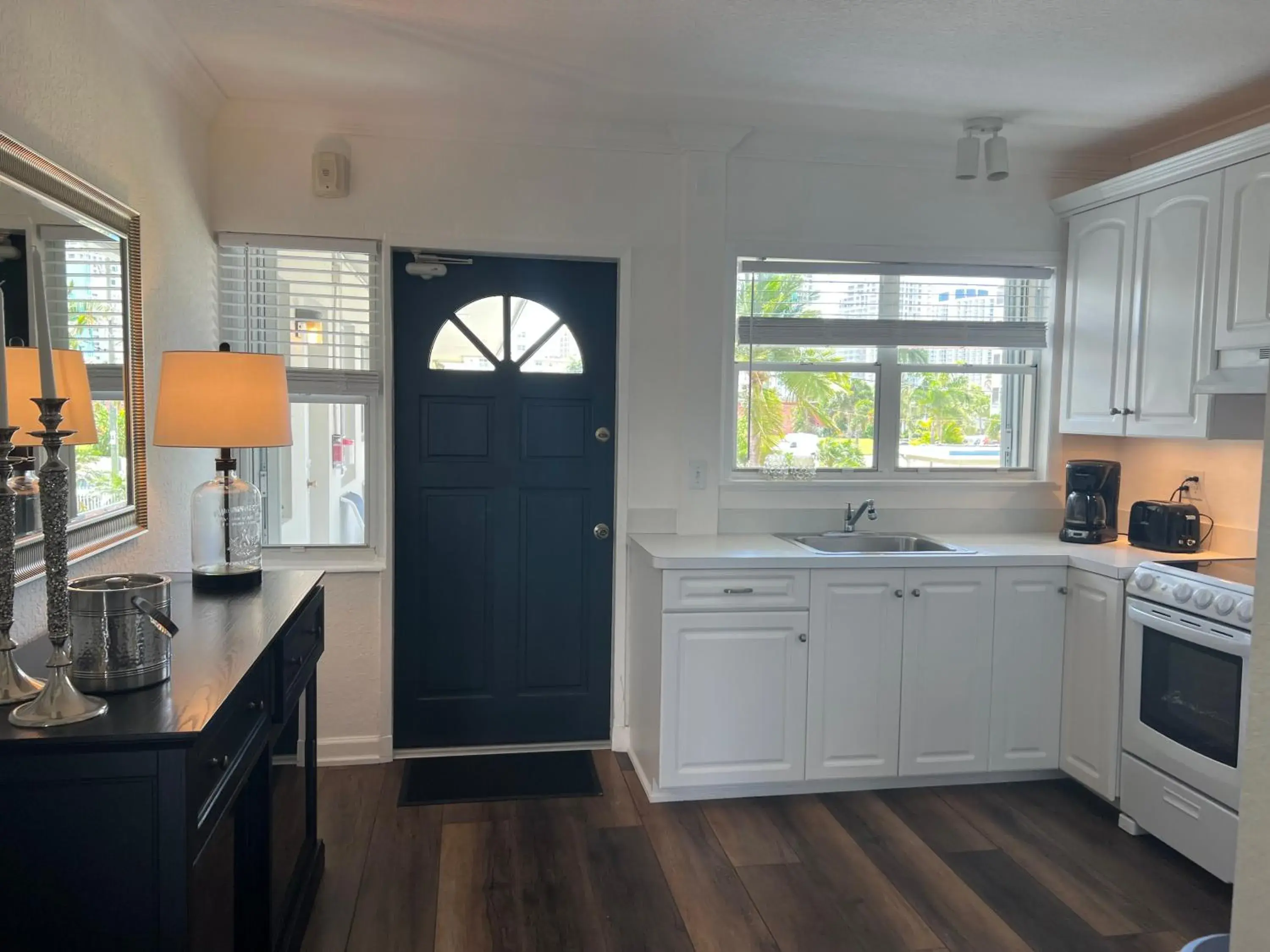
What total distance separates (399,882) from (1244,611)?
99.8 inches

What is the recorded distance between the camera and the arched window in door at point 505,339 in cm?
335

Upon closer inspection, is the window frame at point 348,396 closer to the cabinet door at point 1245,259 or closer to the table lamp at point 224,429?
the table lamp at point 224,429

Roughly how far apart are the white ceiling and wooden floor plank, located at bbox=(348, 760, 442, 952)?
8.04 feet

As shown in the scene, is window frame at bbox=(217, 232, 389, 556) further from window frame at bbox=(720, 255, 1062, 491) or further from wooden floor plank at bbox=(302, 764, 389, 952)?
window frame at bbox=(720, 255, 1062, 491)

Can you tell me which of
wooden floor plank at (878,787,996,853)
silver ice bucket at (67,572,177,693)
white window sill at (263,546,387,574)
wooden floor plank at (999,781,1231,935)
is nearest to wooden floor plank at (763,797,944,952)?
wooden floor plank at (878,787,996,853)

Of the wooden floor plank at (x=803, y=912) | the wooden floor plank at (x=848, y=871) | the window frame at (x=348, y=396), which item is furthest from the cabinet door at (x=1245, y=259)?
the window frame at (x=348, y=396)

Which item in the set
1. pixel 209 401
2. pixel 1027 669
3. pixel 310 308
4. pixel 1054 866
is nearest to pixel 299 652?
pixel 209 401

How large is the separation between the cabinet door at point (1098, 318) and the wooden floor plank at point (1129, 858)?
1.38m

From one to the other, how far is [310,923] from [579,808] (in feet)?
3.17

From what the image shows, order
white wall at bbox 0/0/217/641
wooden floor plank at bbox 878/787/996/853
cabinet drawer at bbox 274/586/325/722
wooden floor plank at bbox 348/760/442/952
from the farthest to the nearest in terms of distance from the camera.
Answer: wooden floor plank at bbox 878/787/996/853 < wooden floor plank at bbox 348/760/442/952 < cabinet drawer at bbox 274/586/325/722 < white wall at bbox 0/0/217/641

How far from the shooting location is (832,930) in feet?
7.72

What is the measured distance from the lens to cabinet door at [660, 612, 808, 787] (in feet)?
9.84

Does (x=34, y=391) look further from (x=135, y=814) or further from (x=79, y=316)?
(x=135, y=814)

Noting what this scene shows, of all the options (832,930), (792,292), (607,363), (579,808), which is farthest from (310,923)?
(792,292)
